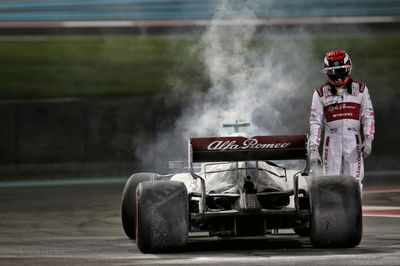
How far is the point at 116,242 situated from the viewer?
483 inches

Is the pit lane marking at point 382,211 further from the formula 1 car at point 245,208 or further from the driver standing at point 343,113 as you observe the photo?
the formula 1 car at point 245,208

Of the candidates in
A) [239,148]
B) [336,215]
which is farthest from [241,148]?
[336,215]

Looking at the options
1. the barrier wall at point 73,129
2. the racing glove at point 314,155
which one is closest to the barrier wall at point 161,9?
the barrier wall at point 73,129

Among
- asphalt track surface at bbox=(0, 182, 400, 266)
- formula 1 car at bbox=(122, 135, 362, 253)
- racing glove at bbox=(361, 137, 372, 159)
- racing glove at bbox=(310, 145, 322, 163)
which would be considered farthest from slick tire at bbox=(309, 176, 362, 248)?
racing glove at bbox=(361, 137, 372, 159)

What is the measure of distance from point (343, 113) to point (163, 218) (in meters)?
3.09

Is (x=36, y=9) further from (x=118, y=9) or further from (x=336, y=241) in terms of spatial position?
(x=336, y=241)

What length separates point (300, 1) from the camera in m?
33.5

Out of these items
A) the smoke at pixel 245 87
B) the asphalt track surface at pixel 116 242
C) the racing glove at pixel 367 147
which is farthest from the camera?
the smoke at pixel 245 87

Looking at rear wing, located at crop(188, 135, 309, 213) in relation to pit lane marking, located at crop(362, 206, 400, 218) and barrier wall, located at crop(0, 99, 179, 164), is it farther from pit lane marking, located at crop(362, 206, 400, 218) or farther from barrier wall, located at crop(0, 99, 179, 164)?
barrier wall, located at crop(0, 99, 179, 164)

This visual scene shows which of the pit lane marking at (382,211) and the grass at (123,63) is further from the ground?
the grass at (123,63)

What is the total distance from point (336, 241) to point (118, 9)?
25228 millimetres

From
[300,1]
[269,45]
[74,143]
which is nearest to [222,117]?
[74,143]

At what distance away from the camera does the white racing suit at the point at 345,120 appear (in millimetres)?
12570

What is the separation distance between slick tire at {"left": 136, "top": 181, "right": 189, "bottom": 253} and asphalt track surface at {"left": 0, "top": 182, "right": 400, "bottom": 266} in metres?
0.13
